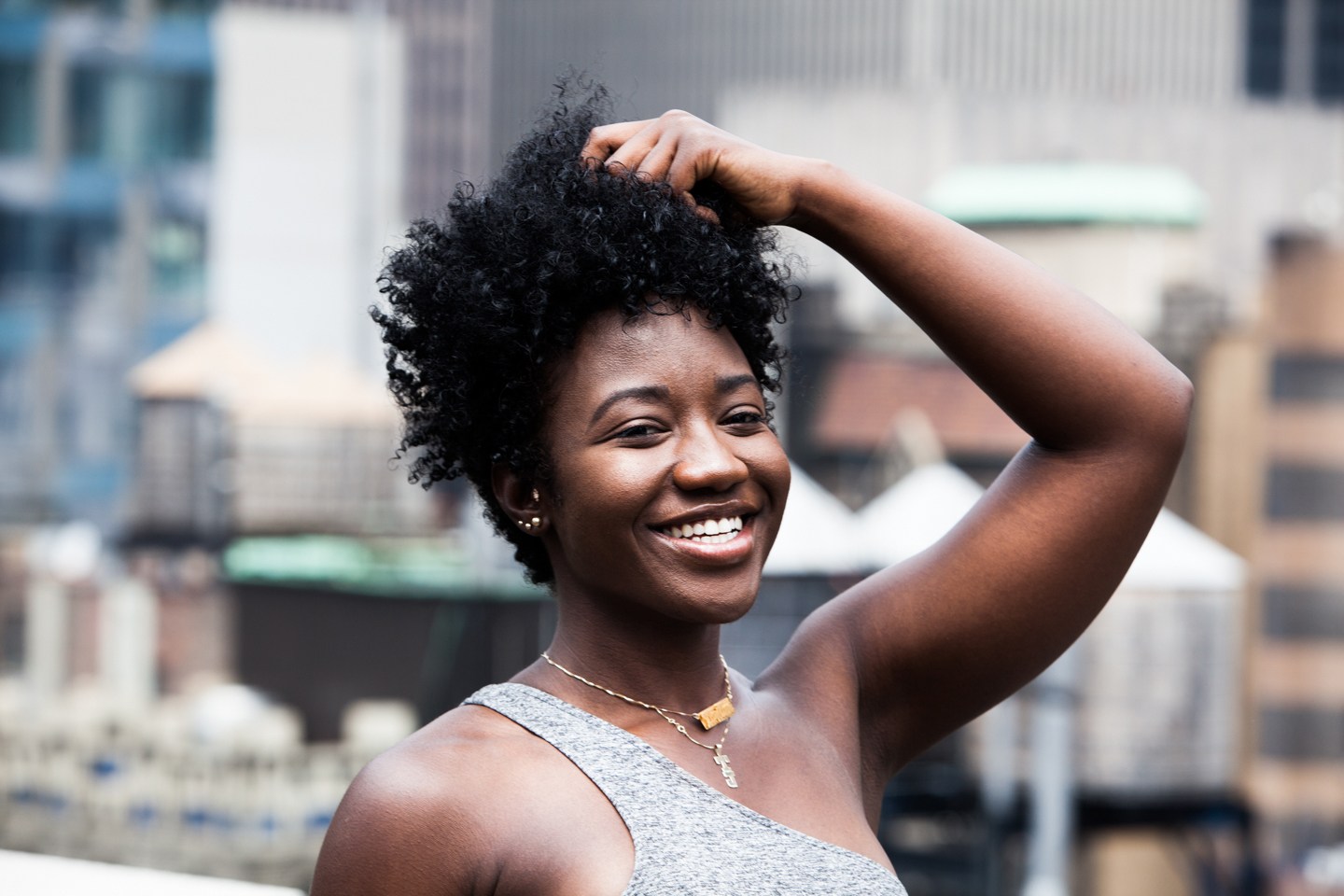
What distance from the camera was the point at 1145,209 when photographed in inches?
464

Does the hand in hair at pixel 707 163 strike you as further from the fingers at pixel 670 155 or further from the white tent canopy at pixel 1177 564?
the white tent canopy at pixel 1177 564

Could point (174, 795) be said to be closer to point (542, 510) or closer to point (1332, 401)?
point (1332, 401)

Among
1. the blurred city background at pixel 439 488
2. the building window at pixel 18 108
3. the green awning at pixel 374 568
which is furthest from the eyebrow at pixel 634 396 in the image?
the building window at pixel 18 108

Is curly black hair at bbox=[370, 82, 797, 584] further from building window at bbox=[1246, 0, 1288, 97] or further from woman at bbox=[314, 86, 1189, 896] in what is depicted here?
building window at bbox=[1246, 0, 1288, 97]

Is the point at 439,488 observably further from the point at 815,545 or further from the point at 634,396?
the point at 634,396

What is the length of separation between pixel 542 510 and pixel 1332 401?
9.52 metres

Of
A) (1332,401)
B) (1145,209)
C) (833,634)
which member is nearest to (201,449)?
(1145,209)

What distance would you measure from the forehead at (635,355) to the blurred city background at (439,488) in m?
5.20

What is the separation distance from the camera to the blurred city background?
8727 mm

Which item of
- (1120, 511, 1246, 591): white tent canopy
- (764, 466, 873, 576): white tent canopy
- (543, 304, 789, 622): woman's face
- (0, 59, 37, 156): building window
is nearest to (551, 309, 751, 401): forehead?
(543, 304, 789, 622): woman's face

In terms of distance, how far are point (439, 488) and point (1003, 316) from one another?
16089mm

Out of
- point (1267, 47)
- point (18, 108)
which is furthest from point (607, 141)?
point (1267, 47)

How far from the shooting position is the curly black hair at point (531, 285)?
134cm

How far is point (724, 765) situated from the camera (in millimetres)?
1369
